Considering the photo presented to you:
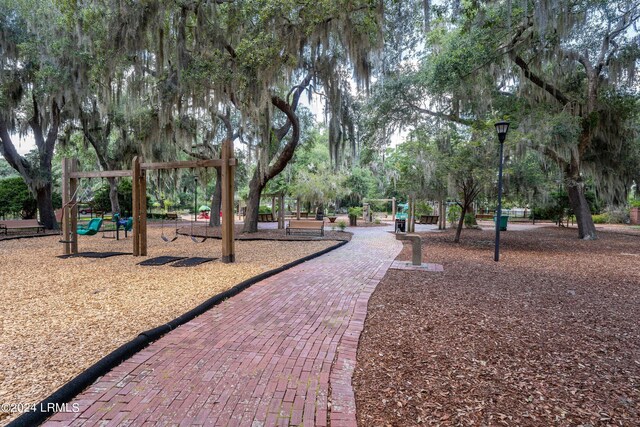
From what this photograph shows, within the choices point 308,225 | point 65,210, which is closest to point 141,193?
point 65,210

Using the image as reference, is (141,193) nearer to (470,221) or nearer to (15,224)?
(15,224)

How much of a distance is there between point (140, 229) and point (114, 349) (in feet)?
19.1

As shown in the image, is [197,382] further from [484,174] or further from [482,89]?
[482,89]

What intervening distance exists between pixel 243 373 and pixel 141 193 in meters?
6.68

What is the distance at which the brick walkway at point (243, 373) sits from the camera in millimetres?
2049

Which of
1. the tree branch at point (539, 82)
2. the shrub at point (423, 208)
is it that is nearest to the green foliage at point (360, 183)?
the shrub at point (423, 208)

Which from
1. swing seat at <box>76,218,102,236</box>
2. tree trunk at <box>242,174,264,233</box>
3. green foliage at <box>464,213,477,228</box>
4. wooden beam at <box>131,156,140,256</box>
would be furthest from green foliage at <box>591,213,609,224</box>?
swing seat at <box>76,218,102,236</box>

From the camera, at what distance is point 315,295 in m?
4.74

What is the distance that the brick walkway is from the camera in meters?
2.05

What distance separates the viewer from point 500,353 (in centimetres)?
304

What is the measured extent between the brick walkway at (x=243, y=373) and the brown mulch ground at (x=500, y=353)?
21 centimetres

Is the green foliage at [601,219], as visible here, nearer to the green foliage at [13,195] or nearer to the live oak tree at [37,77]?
the live oak tree at [37,77]

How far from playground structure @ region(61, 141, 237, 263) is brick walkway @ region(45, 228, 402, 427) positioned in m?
3.03

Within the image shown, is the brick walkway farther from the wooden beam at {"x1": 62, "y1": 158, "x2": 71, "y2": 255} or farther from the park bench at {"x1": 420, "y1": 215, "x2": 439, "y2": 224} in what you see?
the park bench at {"x1": 420, "y1": 215, "x2": 439, "y2": 224}
